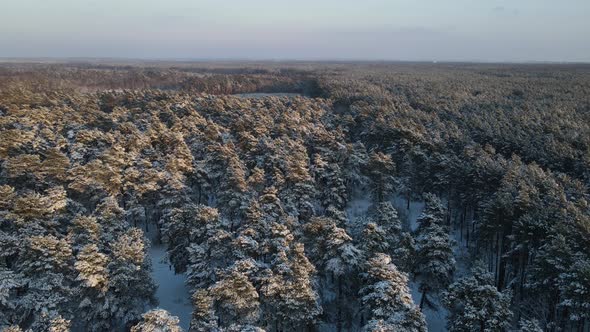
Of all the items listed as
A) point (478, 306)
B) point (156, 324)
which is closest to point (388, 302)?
point (478, 306)

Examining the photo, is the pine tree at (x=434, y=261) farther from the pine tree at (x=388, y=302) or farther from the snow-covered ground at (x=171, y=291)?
the snow-covered ground at (x=171, y=291)

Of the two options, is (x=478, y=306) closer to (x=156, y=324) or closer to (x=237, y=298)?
(x=237, y=298)

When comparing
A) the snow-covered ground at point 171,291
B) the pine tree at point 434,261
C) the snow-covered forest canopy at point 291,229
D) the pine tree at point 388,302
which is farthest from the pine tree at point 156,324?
the pine tree at point 434,261

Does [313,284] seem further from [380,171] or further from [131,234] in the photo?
[380,171]

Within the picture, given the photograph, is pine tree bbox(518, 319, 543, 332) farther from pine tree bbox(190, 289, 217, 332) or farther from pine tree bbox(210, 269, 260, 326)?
pine tree bbox(190, 289, 217, 332)

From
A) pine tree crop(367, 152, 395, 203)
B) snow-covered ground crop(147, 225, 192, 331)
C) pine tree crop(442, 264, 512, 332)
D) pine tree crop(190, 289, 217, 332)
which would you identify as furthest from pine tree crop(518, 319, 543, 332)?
pine tree crop(367, 152, 395, 203)

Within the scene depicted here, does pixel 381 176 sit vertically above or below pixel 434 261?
above
